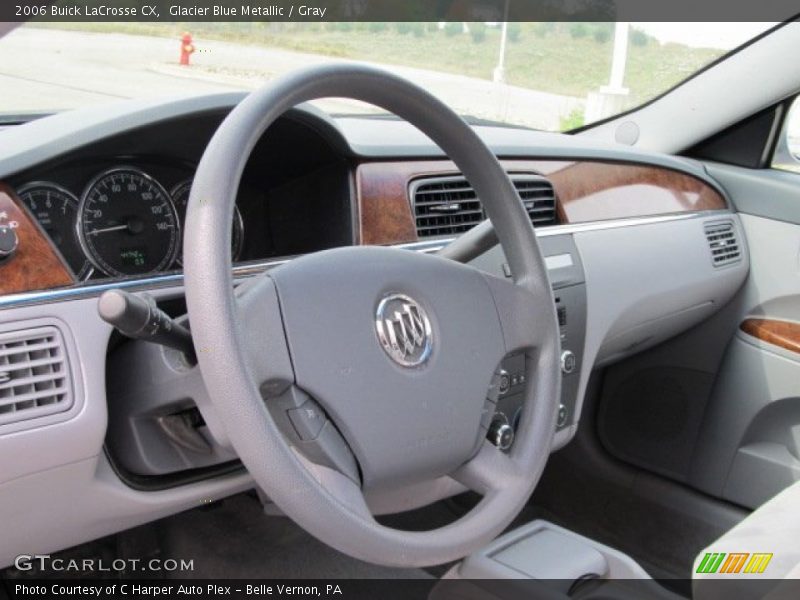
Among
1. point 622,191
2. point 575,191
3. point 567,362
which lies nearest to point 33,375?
point 567,362

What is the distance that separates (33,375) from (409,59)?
96 cm

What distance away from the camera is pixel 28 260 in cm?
129

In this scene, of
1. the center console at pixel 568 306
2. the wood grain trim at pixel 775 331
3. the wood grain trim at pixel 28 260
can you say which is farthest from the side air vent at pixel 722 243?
the wood grain trim at pixel 28 260

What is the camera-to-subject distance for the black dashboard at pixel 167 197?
1.43 m

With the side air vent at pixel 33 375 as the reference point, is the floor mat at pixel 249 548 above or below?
below

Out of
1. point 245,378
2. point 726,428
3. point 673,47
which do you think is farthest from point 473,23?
point 245,378

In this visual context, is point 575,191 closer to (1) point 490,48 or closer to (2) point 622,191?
(2) point 622,191

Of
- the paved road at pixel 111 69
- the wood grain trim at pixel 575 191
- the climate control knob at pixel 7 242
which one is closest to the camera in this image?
the climate control knob at pixel 7 242

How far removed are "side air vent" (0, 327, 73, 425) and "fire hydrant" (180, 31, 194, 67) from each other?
0.59 meters

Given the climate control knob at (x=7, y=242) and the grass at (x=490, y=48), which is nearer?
the climate control knob at (x=7, y=242)

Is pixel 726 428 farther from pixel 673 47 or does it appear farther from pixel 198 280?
pixel 198 280

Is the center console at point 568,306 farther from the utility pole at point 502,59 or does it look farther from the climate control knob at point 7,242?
the climate control knob at point 7,242

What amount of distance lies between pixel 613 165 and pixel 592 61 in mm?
305

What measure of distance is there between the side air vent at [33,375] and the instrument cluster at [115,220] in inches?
8.1
